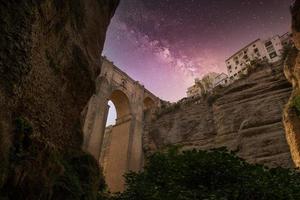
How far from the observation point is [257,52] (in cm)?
6141

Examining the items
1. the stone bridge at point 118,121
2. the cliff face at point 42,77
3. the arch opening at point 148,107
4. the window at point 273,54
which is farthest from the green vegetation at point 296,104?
the window at point 273,54

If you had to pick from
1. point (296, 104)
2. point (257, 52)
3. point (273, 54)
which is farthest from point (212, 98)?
point (257, 52)

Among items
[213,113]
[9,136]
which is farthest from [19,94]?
[213,113]

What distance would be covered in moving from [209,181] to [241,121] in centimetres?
1436

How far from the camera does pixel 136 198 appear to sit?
862 cm

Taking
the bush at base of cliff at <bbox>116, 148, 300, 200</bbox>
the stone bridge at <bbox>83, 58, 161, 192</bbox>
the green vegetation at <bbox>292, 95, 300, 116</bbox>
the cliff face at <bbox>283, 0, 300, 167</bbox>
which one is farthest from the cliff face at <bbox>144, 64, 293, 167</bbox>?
the bush at base of cliff at <bbox>116, 148, 300, 200</bbox>

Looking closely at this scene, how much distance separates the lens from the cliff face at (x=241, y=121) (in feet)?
62.1

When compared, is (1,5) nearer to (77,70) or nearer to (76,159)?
(77,70)

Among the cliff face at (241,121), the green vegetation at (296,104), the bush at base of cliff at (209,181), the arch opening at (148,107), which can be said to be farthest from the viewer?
the arch opening at (148,107)

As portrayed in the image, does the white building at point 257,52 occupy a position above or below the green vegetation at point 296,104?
above

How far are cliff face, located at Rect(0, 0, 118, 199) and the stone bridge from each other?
1522 centimetres

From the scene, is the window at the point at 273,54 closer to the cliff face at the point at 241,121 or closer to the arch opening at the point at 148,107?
the arch opening at the point at 148,107

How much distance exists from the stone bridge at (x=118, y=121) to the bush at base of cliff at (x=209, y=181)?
1454cm

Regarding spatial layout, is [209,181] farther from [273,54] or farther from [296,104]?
[273,54]
